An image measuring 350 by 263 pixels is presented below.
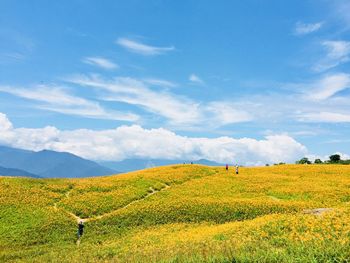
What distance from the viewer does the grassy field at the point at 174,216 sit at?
20.0m

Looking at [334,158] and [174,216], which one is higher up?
[334,158]

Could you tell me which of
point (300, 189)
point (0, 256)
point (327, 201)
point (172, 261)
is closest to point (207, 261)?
point (172, 261)

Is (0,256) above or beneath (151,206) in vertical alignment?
beneath

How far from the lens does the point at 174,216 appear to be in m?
42.5

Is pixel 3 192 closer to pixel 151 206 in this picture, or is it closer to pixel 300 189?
pixel 151 206

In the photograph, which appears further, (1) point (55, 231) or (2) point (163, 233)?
(1) point (55, 231)

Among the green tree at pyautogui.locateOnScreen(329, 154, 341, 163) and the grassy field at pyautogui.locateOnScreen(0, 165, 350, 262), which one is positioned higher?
the green tree at pyautogui.locateOnScreen(329, 154, 341, 163)

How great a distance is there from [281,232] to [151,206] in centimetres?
2738

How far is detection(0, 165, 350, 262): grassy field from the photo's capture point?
19984 mm

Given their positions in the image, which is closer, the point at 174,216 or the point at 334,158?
the point at 174,216

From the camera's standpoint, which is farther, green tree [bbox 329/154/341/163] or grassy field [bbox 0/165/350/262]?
green tree [bbox 329/154/341/163]

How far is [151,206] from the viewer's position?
153ft

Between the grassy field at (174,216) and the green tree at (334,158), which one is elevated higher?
the green tree at (334,158)

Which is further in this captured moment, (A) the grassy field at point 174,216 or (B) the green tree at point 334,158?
(B) the green tree at point 334,158
